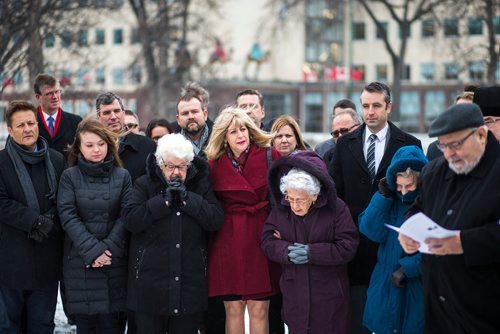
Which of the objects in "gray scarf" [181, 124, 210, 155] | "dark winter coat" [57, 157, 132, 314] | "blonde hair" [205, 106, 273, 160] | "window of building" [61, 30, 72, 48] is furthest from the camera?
"window of building" [61, 30, 72, 48]

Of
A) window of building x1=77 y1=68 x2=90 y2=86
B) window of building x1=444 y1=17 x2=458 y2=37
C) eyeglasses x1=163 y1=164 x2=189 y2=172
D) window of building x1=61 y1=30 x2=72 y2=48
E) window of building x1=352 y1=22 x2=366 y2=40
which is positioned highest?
window of building x1=352 y1=22 x2=366 y2=40

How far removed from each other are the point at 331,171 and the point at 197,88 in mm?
2127

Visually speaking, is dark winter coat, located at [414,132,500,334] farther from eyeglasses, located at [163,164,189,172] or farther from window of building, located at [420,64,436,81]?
window of building, located at [420,64,436,81]

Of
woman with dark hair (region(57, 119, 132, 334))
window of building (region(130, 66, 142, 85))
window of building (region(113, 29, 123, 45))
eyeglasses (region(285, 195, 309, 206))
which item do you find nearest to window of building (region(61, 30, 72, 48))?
woman with dark hair (region(57, 119, 132, 334))

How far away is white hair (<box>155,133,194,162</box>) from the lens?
653 centimetres

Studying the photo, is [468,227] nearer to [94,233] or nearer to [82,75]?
[94,233]

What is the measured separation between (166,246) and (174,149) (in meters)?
0.81

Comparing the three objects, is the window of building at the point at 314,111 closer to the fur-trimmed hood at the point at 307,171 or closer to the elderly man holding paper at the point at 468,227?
the fur-trimmed hood at the point at 307,171

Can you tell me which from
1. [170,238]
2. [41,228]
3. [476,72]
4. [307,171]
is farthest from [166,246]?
[476,72]

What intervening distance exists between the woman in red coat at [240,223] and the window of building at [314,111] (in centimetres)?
5613

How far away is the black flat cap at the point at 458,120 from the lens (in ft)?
15.9

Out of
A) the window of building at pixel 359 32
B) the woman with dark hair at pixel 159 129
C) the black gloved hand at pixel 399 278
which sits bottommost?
the black gloved hand at pixel 399 278

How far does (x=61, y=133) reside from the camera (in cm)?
855

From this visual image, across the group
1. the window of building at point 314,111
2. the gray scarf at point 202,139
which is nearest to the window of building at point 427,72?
the window of building at point 314,111
